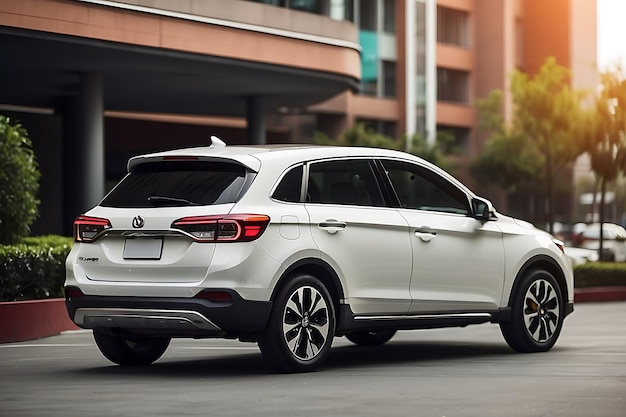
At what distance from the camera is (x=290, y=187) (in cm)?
1055

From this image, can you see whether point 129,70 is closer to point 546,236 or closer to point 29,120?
point 29,120

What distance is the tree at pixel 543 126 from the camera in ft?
130

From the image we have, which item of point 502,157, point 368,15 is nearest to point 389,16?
point 368,15

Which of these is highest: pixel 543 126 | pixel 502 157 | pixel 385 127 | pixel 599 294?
pixel 385 127

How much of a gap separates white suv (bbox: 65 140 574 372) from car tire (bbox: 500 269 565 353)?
0.33m

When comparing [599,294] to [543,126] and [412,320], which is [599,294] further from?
[543,126]

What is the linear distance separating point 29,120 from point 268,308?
29932 mm

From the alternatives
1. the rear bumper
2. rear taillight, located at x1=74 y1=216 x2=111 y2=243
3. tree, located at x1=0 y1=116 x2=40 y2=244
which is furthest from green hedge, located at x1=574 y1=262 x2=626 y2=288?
the rear bumper

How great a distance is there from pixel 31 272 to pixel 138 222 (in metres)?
5.63

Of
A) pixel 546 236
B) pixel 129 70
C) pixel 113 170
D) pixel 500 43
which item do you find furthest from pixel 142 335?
pixel 500 43

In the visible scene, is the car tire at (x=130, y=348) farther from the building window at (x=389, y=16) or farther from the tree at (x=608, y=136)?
the building window at (x=389, y=16)

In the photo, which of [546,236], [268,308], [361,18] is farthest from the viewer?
[361,18]

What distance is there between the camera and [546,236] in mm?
12750

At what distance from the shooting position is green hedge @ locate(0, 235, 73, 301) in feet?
49.7
